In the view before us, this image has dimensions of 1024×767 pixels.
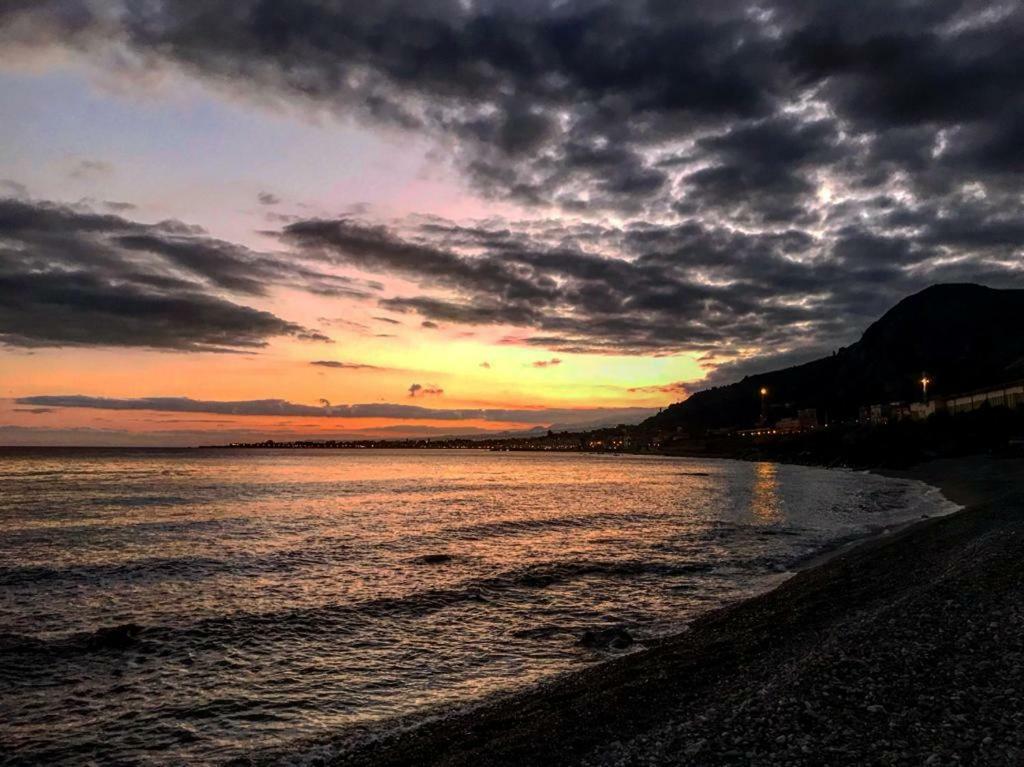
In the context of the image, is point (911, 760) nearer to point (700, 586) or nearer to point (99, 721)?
point (99, 721)

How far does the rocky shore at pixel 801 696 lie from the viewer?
28.8ft

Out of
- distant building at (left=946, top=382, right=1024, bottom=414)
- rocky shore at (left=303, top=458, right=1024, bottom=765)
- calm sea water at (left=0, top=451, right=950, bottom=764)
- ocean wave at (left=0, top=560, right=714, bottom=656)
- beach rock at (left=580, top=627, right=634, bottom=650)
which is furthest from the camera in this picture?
distant building at (left=946, top=382, right=1024, bottom=414)

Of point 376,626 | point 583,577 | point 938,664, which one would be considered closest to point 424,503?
point 583,577

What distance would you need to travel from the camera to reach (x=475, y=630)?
2139 centimetres

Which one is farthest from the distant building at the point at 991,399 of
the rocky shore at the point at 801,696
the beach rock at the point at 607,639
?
the beach rock at the point at 607,639

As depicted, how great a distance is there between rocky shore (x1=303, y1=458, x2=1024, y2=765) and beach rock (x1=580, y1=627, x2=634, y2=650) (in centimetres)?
156

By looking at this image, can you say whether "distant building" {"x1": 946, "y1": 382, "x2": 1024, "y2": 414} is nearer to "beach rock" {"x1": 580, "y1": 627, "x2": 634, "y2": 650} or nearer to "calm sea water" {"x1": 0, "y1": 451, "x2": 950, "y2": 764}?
"calm sea water" {"x1": 0, "y1": 451, "x2": 950, "y2": 764}

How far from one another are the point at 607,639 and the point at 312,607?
11621 millimetres

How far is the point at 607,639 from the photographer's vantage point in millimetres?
19391

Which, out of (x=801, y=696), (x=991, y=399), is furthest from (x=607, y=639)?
(x=991, y=399)

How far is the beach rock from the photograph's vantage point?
18.9 meters

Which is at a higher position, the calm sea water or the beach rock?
the beach rock

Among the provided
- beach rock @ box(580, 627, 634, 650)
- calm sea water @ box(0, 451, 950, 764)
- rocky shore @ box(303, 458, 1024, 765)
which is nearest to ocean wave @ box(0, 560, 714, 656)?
calm sea water @ box(0, 451, 950, 764)

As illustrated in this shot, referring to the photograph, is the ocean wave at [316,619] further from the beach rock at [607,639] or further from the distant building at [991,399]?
the distant building at [991,399]
